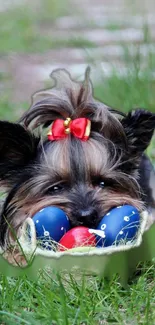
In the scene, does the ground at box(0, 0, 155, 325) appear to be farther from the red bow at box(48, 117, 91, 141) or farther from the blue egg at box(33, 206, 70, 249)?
the red bow at box(48, 117, 91, 141)

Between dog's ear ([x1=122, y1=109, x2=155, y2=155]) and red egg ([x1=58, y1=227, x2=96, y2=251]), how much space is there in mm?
590

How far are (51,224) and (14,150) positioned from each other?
0.40 metres

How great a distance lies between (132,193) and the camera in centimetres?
378

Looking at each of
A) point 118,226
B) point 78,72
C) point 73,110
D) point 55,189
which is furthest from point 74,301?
point 78,72

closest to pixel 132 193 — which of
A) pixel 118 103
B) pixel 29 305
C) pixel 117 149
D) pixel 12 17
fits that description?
pixel 117 149

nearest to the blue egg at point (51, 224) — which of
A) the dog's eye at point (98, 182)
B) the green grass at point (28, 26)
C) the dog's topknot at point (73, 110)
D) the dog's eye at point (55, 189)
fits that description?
the dog's eye at point (55, 189)

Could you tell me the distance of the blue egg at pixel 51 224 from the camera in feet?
11.4

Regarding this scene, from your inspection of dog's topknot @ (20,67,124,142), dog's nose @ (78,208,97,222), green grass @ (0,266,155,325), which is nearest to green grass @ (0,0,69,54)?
dog's topknot @ (20,67,124,142)

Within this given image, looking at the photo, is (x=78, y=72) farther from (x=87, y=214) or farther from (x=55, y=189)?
(x=87, y=214)

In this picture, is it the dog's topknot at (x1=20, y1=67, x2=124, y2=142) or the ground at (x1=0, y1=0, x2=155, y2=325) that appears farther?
the dog's topknot at (x1=20, y1=67, x2=124, y2=142)

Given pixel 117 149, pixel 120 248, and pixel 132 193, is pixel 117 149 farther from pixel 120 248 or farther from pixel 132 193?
pixel 120 248

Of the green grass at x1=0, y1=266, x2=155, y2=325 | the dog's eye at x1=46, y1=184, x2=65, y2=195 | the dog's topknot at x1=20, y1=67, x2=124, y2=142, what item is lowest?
the green grass at x1=0, y1=266, x2=155, y2=325

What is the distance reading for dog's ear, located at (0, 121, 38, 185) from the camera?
11.8 ft

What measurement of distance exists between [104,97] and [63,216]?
2641mm
